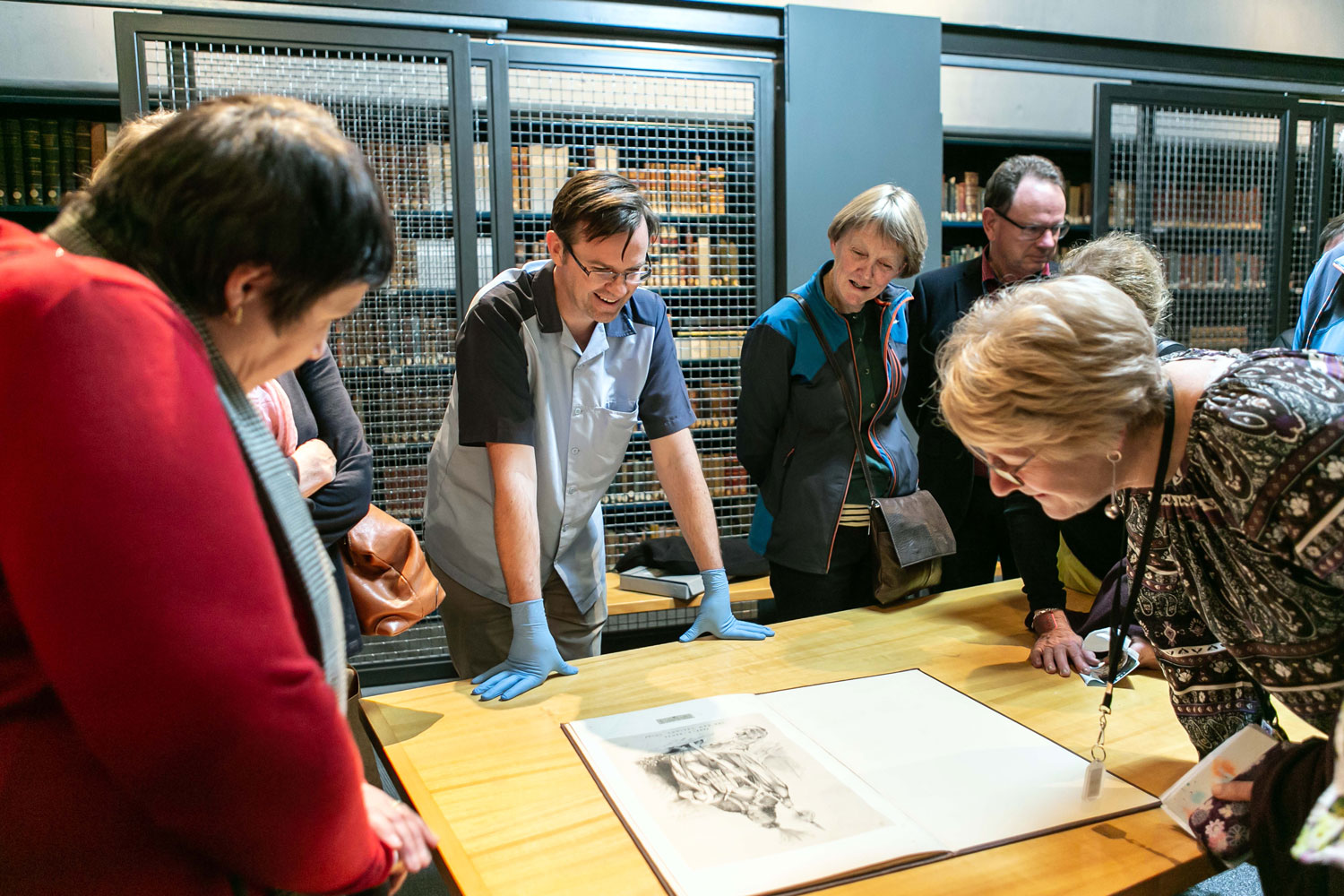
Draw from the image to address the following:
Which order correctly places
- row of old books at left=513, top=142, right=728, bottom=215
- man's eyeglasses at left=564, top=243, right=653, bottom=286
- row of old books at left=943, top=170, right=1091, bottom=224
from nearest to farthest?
man's eyeglasses at left=564, top=243, right=653, bottom=286
row of old books at left=513, top=142, right=728, bottom=215
row of old books at left=943, top=170, right=1091, bottom=224

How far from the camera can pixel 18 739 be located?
24.7 inches

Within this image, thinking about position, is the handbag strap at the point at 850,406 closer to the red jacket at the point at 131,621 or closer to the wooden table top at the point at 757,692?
the wooden table top at the point at 757,692

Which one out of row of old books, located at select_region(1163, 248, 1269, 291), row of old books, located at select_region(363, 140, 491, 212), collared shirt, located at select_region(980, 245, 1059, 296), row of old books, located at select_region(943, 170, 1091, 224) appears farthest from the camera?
row of old books, located at select_region(943, 170, 1091, 224)

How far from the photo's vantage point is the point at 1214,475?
1085mm

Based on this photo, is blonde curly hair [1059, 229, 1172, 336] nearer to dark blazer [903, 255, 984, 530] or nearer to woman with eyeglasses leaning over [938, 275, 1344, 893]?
woman with eyeglasses leaning over [938, 275, 1344, 893]

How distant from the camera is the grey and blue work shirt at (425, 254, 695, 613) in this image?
1756 mm

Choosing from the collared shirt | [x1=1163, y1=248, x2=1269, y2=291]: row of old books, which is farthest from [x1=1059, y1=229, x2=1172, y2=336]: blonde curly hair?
[x1=1163, y1=248, x2=1269, y2=291]: row of old books

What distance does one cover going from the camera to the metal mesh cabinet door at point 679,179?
3.29m

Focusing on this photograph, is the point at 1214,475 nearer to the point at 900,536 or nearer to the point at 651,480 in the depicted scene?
the point at 900,536

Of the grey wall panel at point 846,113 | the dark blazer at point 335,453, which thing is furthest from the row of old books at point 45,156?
the grey wall panel at point 846,113

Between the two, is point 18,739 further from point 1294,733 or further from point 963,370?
point 1294,733

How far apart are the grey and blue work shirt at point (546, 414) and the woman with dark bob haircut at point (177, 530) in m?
1.02

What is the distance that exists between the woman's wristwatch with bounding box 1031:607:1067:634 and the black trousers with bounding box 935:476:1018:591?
69cm

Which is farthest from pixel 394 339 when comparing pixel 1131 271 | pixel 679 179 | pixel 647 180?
pixel 1131 271
